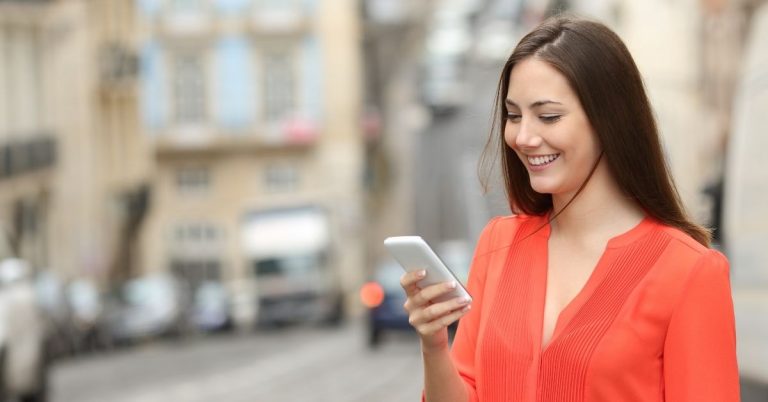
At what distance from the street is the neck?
1195 centimetres

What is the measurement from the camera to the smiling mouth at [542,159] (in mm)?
3299

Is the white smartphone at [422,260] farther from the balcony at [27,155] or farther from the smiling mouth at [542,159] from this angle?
the balcony at [27,155]

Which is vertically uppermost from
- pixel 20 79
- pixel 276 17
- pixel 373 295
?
A: pixel 276 17

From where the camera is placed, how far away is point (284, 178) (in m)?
61.0

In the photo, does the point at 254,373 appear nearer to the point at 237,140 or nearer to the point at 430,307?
the point at 430,307

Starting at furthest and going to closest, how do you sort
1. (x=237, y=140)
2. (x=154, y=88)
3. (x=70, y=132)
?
(x=237, y=140)
(x=154, y=88)
(x=70, y=132)

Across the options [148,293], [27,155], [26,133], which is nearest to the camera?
[148,293]

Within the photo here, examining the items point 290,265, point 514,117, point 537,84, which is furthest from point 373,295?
point 537,84

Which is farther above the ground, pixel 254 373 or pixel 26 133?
pixel 26 133

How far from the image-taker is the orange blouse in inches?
122

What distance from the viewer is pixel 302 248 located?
43.8m

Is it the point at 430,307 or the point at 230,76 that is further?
the point at 230,76

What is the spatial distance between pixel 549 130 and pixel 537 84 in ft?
0.29

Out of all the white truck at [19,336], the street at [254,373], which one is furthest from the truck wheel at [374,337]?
the white truck at [19,336]
